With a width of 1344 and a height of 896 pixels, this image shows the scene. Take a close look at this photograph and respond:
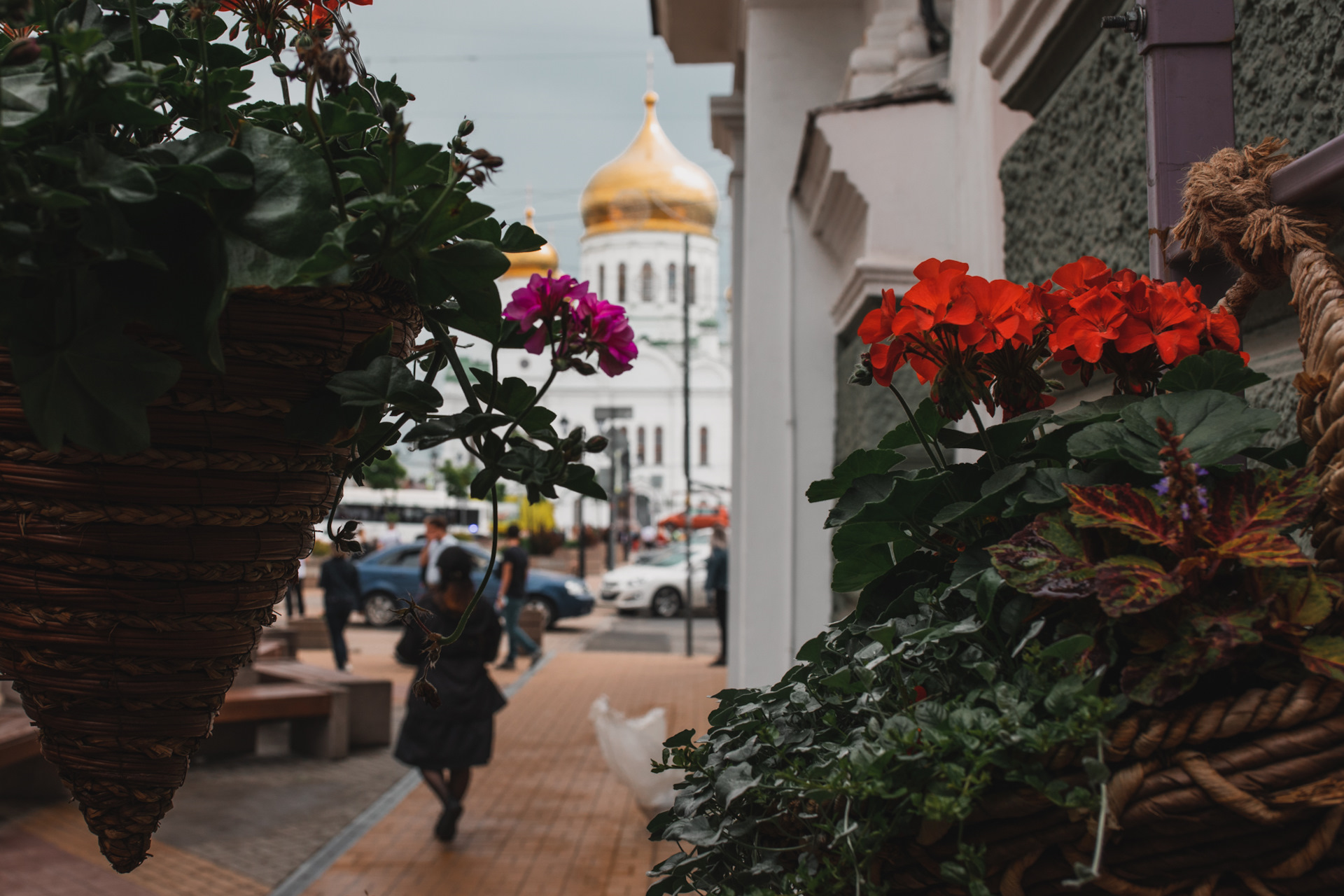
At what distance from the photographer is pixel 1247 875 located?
0.65m

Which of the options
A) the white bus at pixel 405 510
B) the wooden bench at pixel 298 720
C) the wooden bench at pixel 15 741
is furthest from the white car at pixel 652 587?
the wooden bench at pixel 15 741

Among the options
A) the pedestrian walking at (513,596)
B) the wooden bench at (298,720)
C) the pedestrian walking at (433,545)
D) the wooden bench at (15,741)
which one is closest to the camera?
the wooden bench at (15,741)

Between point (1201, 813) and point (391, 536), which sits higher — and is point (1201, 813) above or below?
above

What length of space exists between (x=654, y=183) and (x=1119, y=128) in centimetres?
5236

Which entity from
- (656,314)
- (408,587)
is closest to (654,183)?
(656,314)

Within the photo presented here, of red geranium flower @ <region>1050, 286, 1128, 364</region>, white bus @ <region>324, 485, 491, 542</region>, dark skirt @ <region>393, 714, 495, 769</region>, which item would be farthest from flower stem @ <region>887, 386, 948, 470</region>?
white bus @ <region>324, 485, 491, 542</region>

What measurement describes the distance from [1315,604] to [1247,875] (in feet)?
0.52

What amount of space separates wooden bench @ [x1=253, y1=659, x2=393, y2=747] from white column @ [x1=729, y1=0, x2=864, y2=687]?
13.6 ft

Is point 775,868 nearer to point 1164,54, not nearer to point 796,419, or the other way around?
point 1164,54

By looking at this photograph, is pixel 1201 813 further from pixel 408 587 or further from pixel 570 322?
pixel 408 587

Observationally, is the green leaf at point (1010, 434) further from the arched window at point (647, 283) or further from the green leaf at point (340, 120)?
the arched window at point (647, 283)

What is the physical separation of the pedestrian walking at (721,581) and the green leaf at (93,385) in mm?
12329

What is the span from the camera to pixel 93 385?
73 cm

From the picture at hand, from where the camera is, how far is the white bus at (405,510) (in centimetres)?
3672
